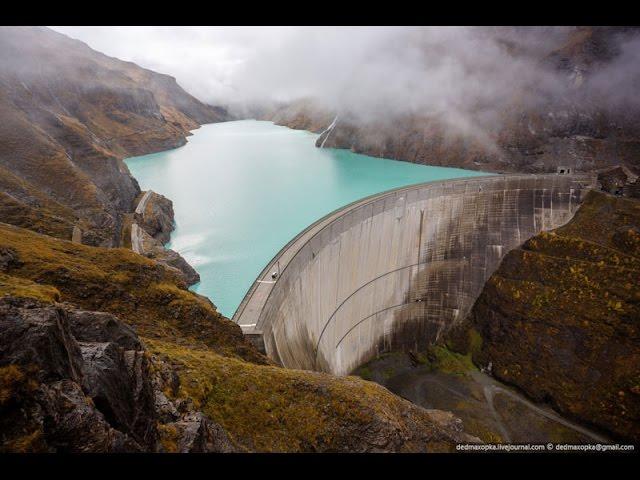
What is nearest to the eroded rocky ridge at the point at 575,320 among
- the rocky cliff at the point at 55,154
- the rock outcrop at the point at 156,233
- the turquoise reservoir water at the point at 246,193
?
the turquoise reservoir water at the point at 246,193

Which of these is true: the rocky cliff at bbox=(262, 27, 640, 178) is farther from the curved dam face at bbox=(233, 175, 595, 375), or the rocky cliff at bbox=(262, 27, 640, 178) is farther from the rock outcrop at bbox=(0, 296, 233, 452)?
the rock outcrop at bbox=(0, 296, 233, 452)

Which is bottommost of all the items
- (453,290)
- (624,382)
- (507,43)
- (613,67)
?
(624,382)

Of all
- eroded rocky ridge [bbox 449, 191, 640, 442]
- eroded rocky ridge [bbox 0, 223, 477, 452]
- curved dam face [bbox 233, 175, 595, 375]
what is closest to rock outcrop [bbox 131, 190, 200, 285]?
curved dam face [bbox 233, 175, 595, 375]

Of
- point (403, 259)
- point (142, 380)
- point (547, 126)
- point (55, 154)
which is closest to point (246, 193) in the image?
point (55, 154)

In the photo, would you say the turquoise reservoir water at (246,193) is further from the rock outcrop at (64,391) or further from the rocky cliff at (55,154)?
the rock outcrop at (64,391)

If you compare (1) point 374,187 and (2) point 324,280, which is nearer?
(2) point 324,280
